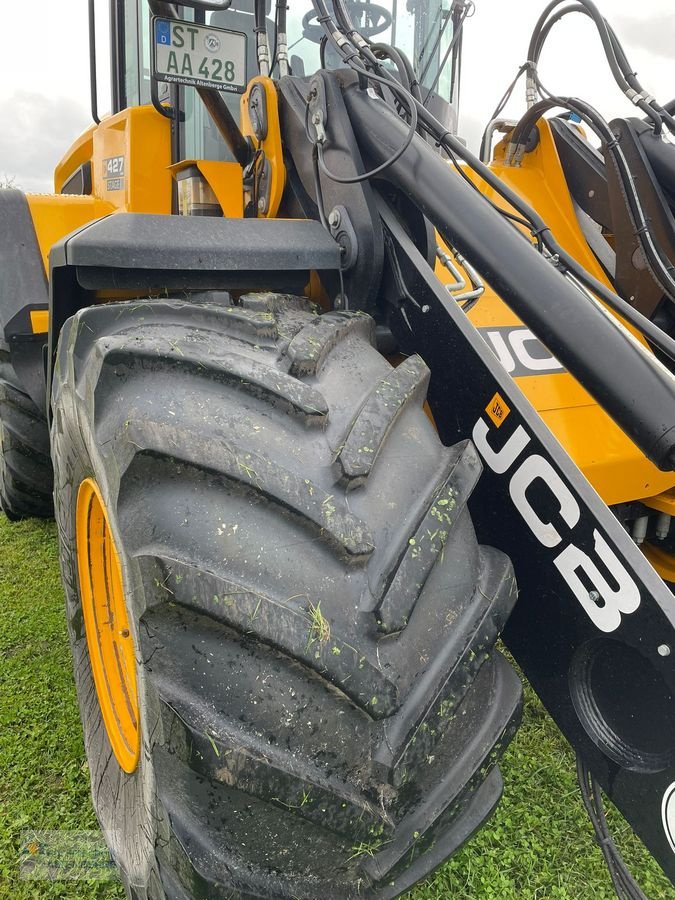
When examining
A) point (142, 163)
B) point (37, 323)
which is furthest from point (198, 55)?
point (37, 323)

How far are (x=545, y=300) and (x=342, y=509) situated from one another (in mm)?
515

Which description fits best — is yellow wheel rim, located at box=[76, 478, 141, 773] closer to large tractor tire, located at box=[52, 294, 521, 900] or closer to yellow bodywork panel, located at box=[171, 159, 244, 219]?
large tractor tire, located at box=[52, 294, 521, 900]

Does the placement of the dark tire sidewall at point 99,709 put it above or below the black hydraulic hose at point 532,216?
below

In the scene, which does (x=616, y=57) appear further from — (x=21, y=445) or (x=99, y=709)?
(x=21, y=445)

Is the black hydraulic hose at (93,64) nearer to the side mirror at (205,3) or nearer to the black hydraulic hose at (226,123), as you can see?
the black hydraulic hose at (226,123)

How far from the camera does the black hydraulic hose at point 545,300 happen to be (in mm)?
1105

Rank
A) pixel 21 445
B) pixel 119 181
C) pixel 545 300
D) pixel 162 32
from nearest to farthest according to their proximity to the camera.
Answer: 1. pixel 545 300
2. pixel 162 32
3. pixel 119 181
4. pixel 21 445

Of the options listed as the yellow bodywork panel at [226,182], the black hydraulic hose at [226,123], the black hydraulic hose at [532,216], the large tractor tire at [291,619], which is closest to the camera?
the large tractor tire at [291,619]

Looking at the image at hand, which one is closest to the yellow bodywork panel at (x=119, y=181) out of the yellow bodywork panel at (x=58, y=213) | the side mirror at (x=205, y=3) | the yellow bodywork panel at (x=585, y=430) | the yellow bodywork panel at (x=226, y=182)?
the yellow bodywork panel at (x=58, y=213)

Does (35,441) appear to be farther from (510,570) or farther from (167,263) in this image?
(510,570)

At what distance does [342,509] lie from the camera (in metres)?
1.08

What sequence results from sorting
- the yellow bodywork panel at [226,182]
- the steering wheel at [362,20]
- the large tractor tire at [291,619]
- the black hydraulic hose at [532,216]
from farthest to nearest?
the steering wheel at [362,20], the yellow bodywork panel at [226,182], the black hydraulic hose at [532,216], the large tractor tire at [291,619]

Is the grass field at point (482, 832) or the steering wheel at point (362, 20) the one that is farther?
the steering wheel at point (362, 20)

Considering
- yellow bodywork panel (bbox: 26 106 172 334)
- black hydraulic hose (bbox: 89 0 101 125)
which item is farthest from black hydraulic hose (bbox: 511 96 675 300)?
black hydraulic hose (bbox: 89 0 101 125)
